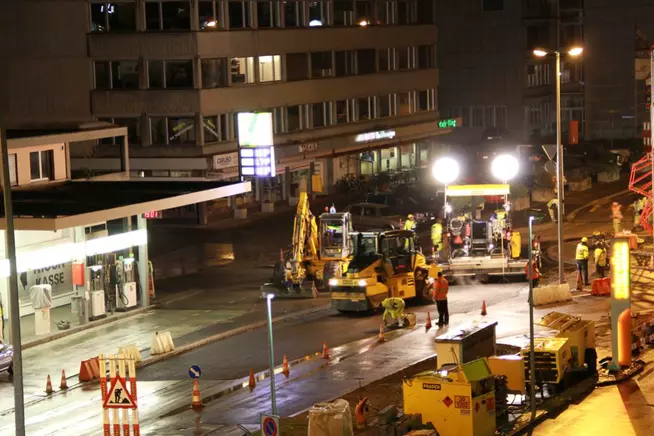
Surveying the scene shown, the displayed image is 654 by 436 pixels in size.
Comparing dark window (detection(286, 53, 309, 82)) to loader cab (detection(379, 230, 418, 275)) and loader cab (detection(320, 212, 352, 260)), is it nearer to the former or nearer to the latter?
loader cab (detection(320, 212, 352, 260))

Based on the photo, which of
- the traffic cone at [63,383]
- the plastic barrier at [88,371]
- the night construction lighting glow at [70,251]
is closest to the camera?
the traffic cone at [63,383]

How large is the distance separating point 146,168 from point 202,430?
4063cm

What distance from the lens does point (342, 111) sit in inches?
3127

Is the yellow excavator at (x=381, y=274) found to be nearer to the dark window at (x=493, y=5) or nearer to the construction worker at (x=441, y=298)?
the construction worker at (x=441, y=298)

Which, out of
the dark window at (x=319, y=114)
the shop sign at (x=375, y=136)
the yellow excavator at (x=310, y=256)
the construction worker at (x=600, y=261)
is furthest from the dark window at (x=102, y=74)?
the construction worker at (x=600, y=261)

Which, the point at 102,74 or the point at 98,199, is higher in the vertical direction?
the point at 102,74

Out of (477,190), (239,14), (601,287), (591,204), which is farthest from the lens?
(591,204)

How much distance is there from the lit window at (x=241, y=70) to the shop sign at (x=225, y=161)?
14.3ft

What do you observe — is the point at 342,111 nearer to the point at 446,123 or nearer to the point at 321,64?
the point at 321,64

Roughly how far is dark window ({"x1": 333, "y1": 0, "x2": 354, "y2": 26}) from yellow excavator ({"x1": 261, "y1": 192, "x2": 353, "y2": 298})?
1313 inches

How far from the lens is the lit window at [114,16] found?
67312 millimetres

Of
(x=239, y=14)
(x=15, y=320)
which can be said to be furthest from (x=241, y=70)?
(x=15, y=320)

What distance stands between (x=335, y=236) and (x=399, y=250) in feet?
13.8

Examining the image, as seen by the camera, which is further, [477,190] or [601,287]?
[477,190]
